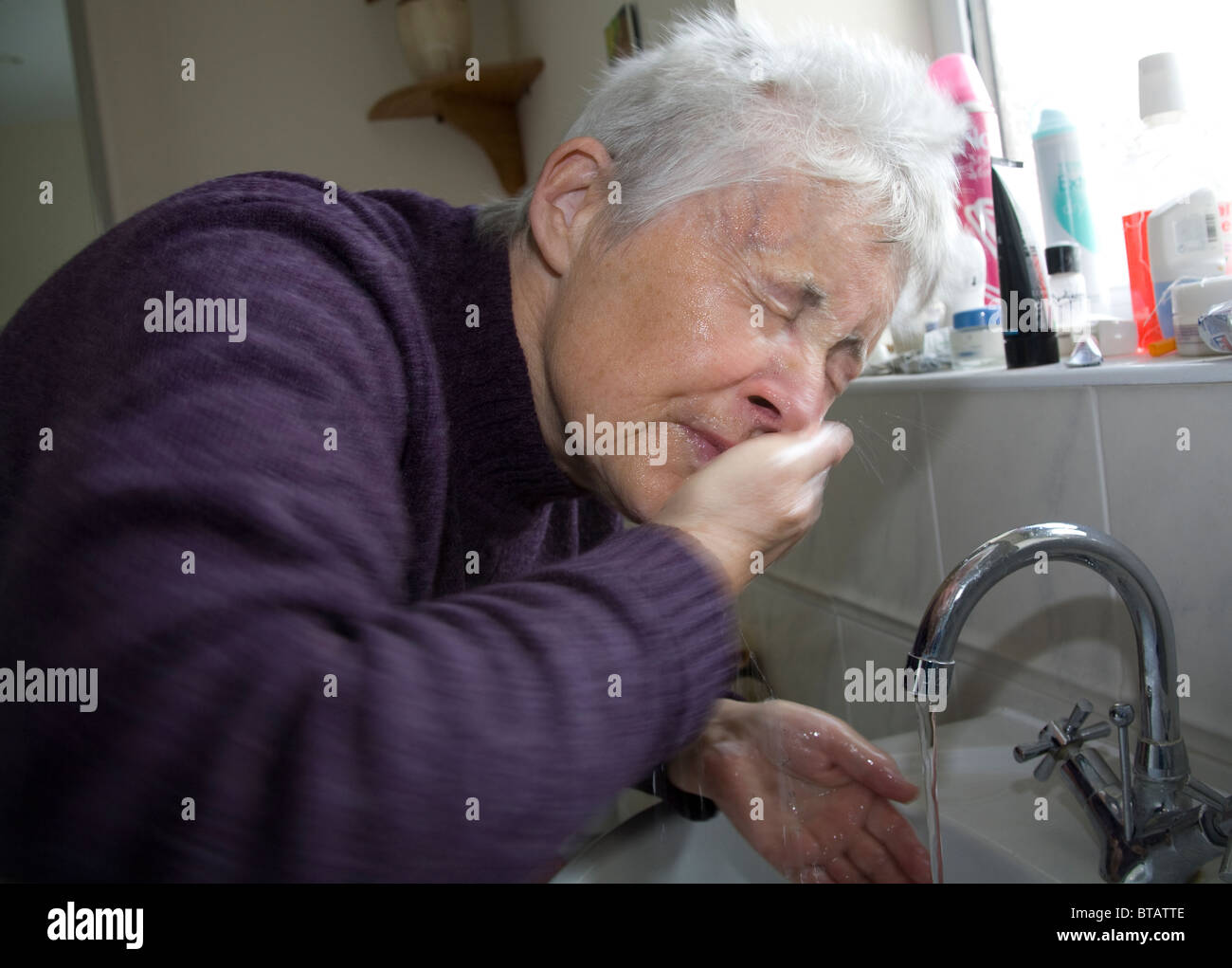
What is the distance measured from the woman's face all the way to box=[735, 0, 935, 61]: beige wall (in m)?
0.46

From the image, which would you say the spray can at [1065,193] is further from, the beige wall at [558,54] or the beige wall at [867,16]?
the beige wall at [558,54]

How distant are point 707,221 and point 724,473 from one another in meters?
0.18

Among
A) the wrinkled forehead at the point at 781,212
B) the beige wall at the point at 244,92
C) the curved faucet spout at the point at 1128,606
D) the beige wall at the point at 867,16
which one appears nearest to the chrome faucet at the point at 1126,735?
the curved faucet spout at the point at 1128,606

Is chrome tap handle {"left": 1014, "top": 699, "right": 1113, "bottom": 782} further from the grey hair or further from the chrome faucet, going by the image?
the grey hair

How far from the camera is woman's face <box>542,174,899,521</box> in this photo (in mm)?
528

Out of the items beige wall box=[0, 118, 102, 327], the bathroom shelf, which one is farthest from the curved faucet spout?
beige wall box=[0, 118, 102, 327]

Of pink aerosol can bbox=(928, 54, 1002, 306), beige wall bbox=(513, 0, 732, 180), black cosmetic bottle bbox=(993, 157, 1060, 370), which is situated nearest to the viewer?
black cosmetic bottle bbox=(993, 157, 1060, 370)

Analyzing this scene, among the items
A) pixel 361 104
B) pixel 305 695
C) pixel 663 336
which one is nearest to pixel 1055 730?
pixel 663 336

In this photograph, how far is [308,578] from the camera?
308 mm

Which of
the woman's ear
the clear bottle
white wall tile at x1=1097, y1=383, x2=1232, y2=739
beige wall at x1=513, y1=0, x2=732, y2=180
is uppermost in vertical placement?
beige wall at x1=513, y1=0, x2=732, y2=180

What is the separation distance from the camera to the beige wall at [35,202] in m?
1.34

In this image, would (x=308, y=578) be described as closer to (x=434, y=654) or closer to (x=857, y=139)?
(x=434, y=654)

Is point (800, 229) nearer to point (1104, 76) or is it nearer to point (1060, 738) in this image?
point (1060, 738)

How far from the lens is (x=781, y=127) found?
1.78ft
